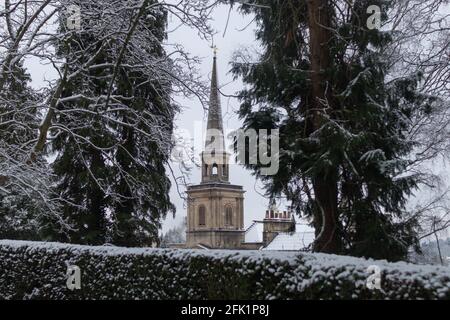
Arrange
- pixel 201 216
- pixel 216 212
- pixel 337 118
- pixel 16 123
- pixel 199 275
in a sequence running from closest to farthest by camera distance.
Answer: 1. pixel 199 275
2. pixel 337 118
3. pixel 16 123
4. pixel 216 212
5. pixel 201 216

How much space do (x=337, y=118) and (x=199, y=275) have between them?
15.8 feet

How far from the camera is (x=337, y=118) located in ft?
33.3

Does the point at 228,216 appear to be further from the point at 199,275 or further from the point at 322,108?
the point at 199,275

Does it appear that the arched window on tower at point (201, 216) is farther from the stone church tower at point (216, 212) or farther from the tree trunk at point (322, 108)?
the tree trunk at point (322, 108)

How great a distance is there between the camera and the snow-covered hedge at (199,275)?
14.6ft

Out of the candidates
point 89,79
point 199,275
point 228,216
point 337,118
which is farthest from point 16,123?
point 228,216

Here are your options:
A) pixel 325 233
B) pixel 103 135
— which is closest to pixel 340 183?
pixel 325 233

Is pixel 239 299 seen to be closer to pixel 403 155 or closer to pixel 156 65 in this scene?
pixel 403 155

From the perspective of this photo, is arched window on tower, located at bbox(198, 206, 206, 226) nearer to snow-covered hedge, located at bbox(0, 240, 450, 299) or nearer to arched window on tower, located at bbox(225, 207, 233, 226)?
arched window on tower, located at bbox(225, 207, 233, 226)

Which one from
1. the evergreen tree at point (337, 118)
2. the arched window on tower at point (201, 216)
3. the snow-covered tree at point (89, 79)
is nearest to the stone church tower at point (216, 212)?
the arched window on tower at point (201, 216)

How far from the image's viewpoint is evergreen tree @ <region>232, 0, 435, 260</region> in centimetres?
981

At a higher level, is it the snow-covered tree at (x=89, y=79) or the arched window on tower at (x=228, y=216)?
the arched window on tower at (x=228, y=216)

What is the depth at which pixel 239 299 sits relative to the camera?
593 cm

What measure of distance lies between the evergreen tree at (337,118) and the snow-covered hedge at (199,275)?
3.60 meters
